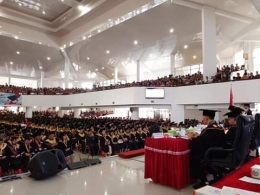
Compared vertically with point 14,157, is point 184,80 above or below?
above

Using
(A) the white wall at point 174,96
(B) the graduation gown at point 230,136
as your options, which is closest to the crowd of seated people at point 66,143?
(A) the white wall at point 174,96

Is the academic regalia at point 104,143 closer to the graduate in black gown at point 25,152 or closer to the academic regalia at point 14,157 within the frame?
the graduate in black gown at point 25,152

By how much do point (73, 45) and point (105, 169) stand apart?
1984 cm

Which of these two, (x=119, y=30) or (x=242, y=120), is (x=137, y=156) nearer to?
(x=242, y=120)

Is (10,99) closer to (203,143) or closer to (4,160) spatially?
(4,160)

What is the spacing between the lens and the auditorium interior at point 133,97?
14.3 ft

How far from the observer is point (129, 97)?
1560cm

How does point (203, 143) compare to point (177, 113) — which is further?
point (177, 113)

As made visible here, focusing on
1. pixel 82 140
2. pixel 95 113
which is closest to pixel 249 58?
pixel 82 140

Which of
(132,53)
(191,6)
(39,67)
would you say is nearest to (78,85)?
(39,67)

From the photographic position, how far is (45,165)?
5.25m

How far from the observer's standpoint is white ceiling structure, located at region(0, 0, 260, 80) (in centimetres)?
1530

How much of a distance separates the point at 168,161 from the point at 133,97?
35.6ft

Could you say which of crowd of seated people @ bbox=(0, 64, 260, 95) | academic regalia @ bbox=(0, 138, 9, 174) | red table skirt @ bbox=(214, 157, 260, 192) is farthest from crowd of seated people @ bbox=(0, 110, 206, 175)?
red table skirt @ bbox=(214, 157, 260, 192)
